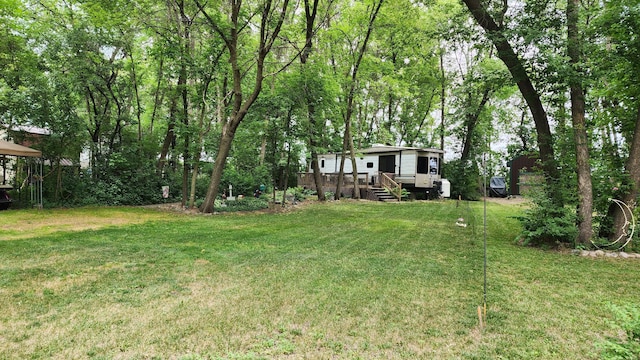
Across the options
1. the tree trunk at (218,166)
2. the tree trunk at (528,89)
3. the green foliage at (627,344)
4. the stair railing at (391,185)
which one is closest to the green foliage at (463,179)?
the stair railing at (391,185)

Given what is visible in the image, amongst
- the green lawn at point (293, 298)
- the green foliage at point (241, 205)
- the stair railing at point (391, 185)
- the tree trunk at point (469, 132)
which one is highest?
the tree trunk at point (469, 132)

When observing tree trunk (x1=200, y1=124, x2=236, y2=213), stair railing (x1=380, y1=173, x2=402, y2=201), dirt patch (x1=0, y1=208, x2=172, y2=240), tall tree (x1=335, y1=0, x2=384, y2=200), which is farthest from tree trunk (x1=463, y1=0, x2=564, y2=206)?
stair railing (x1=380, y1=173, x2=402, y2=201)

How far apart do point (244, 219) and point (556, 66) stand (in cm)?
774

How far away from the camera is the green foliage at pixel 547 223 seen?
6.17m

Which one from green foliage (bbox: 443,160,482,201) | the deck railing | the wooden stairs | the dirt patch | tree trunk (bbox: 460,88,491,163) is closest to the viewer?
the dirt patch

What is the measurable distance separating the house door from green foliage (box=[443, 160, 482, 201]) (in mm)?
4392

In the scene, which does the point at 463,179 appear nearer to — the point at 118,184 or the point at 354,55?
the point at 354,55

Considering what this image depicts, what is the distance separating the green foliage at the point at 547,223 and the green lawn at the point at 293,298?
1.39 ft

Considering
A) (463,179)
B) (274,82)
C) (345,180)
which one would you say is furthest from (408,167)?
(274,82)

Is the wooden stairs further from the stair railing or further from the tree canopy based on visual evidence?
the tree canopy

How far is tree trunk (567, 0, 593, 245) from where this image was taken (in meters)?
6.02

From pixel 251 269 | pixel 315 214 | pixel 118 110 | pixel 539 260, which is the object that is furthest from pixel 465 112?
pixel 251 269

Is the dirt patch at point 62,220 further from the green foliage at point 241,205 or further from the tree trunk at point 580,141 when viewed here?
the tree trunk at point 580,141

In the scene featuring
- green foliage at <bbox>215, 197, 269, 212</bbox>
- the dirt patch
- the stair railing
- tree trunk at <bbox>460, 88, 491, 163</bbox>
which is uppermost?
tree trunk at <bbox>460, 88, 491, 163</bbox>
